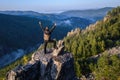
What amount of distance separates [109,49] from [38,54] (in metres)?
90.7

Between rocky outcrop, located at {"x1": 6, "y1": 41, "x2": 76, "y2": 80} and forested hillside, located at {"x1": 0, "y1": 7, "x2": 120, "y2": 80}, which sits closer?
rocky outcrop, located at {"x1": 6, "y1": 41, "x2": 76, "y2": 80}

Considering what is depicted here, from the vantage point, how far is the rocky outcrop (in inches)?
1630

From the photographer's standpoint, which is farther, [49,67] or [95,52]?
[95,52]

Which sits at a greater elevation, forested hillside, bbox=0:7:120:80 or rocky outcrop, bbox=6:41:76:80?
rocky outcrop, bbox=6:41:76:80

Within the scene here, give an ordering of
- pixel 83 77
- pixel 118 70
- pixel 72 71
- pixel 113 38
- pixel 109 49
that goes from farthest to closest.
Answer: pixel 113 38
pixel 109 49
pixel 83 77
pixel 118 70
pixel 72 71

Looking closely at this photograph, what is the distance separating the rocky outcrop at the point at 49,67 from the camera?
41.4 meters

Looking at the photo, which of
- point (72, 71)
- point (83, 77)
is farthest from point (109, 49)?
point (72, 71)

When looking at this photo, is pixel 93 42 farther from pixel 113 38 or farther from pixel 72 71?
pixel 72 71

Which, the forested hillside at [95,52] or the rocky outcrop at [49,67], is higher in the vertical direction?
the rocky outcrop at [49,67]

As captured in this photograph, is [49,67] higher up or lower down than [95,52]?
higher up

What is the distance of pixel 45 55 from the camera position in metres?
44.8

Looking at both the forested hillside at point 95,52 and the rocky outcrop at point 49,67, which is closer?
the rocky outcrop at point 49,67

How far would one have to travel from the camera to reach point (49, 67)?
43594mm

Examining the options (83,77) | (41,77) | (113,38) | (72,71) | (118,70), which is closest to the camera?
(41,77)
